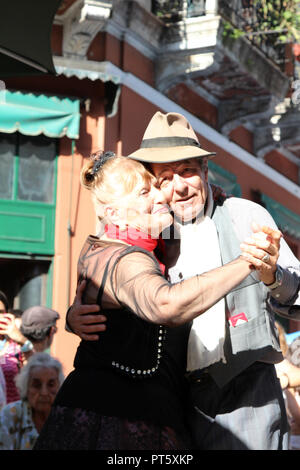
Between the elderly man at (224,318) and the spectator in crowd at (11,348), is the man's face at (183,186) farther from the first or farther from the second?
the spectator in crowd at (11,348)

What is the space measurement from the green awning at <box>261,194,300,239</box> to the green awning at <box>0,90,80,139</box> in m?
5.79

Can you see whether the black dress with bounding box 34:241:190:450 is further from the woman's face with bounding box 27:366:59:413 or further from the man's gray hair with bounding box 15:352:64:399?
the man's gray hair with bounding box 15:352:64:399

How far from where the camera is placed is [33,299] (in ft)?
39.4

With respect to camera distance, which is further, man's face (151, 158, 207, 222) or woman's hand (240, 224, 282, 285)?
man's face (151, 158, 207, 222)

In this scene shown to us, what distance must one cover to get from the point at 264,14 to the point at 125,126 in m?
3.81

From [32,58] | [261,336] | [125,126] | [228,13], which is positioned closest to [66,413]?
[261,336]

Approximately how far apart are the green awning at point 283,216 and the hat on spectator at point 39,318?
9.58m

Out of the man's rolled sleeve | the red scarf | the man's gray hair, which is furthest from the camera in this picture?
the man's gray hair

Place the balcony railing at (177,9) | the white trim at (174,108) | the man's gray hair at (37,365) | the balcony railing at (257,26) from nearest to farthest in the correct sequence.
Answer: the man's gray hair at (37,365) → the white trim at (174,108) → the balcony railing at (177,9) → the balcony railing at (257,26)

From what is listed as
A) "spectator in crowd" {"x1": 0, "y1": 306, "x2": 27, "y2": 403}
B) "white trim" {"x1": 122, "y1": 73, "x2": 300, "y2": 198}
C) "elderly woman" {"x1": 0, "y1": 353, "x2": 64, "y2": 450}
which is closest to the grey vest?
"elderly woman" {"x1": 0, "y1": 353, "x2": 64, "y2": 450}

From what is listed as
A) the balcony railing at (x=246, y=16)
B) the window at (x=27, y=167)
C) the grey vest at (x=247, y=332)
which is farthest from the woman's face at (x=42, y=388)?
the balcony railing at (x=246, y=16)

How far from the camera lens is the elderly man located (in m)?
3.38

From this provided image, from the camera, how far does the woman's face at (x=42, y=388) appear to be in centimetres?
602

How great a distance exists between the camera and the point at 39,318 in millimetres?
7355
